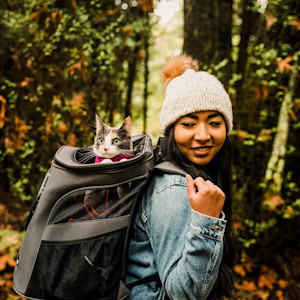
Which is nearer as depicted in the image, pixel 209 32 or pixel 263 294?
pixel 209 32

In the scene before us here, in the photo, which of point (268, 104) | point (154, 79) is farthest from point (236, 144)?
point (154, 79)

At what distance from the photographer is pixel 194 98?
1.37 meters

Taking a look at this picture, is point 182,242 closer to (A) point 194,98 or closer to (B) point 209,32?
(A) point 194,98

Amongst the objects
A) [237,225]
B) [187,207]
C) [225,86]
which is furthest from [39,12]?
[237,225]

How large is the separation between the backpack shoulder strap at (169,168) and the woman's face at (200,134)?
127 millimetres

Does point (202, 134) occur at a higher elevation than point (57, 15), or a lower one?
lower

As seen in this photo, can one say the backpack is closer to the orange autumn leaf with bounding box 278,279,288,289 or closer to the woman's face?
the woman's face

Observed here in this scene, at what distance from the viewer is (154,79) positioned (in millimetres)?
11633

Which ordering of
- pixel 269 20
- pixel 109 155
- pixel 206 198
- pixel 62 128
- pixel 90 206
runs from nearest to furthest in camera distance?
pixel 206 198
pixel 90 206
pixel 109 155
pixel 269 20
pixel 62 128

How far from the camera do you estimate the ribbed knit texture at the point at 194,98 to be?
1.38 m

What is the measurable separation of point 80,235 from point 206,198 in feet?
1.97

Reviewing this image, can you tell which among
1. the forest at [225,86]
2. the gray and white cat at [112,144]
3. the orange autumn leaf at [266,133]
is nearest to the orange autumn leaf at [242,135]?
the forest at [225,86]

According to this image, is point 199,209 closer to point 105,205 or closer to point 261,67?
point 105,205

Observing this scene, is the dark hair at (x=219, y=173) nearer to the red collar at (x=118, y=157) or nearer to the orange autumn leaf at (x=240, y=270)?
the red collar at (x=118, y=157)
